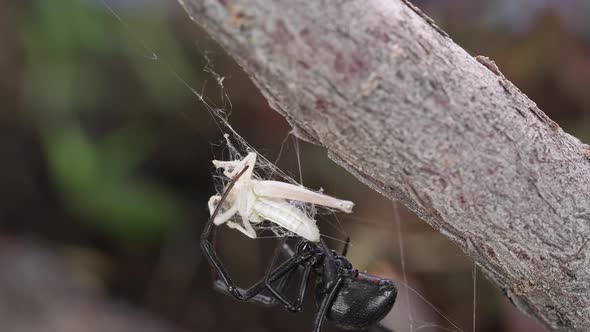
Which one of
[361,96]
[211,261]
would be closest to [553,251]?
[361,96]

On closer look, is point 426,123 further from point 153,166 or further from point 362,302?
point 153,166

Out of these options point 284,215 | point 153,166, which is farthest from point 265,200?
point 153,166

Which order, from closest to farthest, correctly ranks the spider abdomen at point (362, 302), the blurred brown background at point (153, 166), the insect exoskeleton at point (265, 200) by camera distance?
1. the insect exoskeleton at point (265, 200)
2. the spider abdomen at point (362, 302)
3. the blurred brown background at point (153, 166)

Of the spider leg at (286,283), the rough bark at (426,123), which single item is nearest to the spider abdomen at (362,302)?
the spider leg at (286,283)

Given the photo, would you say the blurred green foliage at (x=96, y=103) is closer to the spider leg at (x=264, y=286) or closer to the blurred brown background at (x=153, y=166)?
the blurred brown background at (x=153, y=166)

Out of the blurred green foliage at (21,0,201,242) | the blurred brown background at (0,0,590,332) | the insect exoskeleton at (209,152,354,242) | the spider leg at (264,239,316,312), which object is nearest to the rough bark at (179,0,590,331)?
the insect exoskeleton at (209,152,354,242)

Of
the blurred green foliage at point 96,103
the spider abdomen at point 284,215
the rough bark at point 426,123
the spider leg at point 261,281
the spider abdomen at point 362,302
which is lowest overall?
the blurred green foliage at point 96,103

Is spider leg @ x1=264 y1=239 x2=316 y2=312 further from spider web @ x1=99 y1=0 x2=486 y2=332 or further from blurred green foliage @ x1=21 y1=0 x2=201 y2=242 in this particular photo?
blurred green foliage @ x1=21 y1=0 x2=201 y2=242
